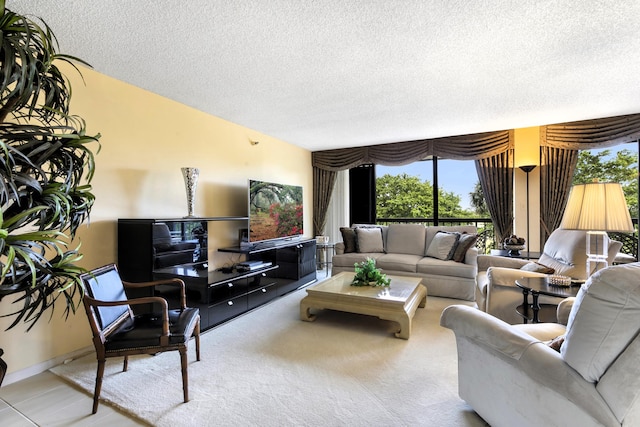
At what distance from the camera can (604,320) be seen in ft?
3.51

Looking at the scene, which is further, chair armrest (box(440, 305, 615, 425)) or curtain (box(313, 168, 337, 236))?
curtain (box(313, 168, 337, 236))

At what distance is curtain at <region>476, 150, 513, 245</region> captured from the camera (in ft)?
15.3

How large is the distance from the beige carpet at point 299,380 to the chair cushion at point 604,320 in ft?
2.69

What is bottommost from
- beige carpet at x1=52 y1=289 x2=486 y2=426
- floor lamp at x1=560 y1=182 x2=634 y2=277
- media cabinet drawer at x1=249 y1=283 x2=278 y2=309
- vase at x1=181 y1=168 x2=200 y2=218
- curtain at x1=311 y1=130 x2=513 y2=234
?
beige carpet at x1=52 y1=289 x2=486 y2=426

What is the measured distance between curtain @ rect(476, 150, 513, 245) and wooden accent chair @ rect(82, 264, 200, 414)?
15.0 feet

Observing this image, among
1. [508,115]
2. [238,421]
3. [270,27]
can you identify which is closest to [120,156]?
[270,27]

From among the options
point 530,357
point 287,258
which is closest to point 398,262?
point 287,258

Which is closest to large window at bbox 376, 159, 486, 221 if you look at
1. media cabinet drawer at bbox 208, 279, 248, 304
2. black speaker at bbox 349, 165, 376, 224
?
black speaker at bbox 349, 165, 376, 224

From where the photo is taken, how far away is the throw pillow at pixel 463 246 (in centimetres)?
403

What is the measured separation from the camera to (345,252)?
488 cm

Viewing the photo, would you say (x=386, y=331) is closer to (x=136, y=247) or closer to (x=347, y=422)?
(x=347, y=422)

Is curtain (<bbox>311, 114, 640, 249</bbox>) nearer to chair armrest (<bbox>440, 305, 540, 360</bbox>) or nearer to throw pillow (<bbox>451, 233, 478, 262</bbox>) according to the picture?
throw pillow (<bbox>451, 233, 478, 262</bbox>)

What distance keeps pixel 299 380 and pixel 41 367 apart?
1943 mm

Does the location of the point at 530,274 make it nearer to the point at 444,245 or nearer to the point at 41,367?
the point at 444,245
